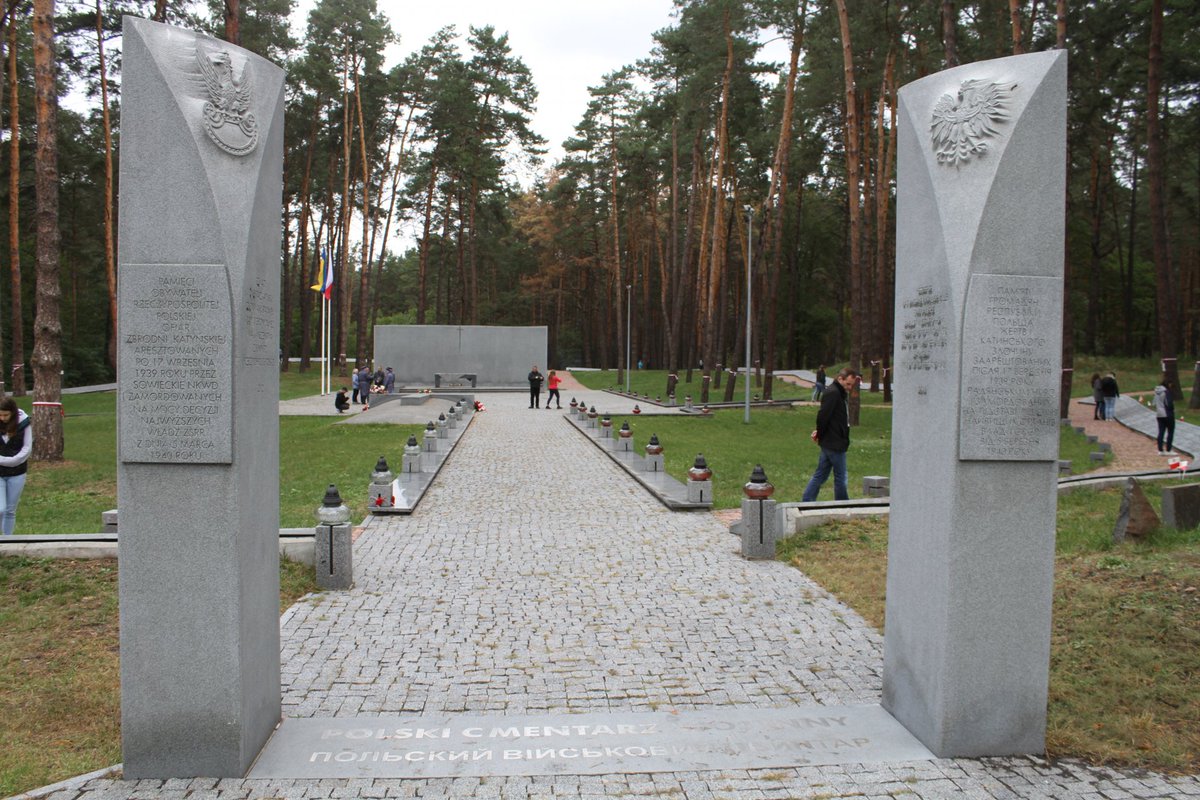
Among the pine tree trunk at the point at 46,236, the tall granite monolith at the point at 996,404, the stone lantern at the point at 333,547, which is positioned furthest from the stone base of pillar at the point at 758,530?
the pine tree trunk at the point at 46,236

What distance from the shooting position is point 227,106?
4.36m

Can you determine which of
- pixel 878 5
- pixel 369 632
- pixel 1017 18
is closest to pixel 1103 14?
pixel 878 5

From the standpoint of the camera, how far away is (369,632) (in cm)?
676

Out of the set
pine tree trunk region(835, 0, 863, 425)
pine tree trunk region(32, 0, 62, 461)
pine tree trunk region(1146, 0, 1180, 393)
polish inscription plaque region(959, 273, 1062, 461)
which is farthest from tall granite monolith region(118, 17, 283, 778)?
pine tree trunk region(1146, 0, 1180, 393)

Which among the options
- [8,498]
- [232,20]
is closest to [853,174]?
[232,20]

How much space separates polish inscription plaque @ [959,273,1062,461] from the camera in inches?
179

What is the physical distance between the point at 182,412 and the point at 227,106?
1541 mm

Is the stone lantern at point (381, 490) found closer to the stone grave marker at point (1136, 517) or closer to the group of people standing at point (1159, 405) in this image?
the stone grave marker at point (1136, 517)

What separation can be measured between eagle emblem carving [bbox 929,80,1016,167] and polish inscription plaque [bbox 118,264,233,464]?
3.83 meters

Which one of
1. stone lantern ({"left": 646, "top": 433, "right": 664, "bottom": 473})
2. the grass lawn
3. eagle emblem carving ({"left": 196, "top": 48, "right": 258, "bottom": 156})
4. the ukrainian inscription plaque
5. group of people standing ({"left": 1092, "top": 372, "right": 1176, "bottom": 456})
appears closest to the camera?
eagle emblem carving ({"left": 196, "top": 48, "right": 258, "bottom": 156})

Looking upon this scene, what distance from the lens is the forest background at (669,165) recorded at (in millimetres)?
25812

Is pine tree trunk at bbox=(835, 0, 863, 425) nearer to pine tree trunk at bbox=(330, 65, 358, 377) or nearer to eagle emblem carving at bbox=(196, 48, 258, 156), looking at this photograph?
eagle emblem carving at bbox=(196, 48, 258, 156)

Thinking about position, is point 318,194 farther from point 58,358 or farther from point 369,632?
point 369,632

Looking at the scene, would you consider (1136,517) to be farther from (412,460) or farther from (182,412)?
(412,460)
